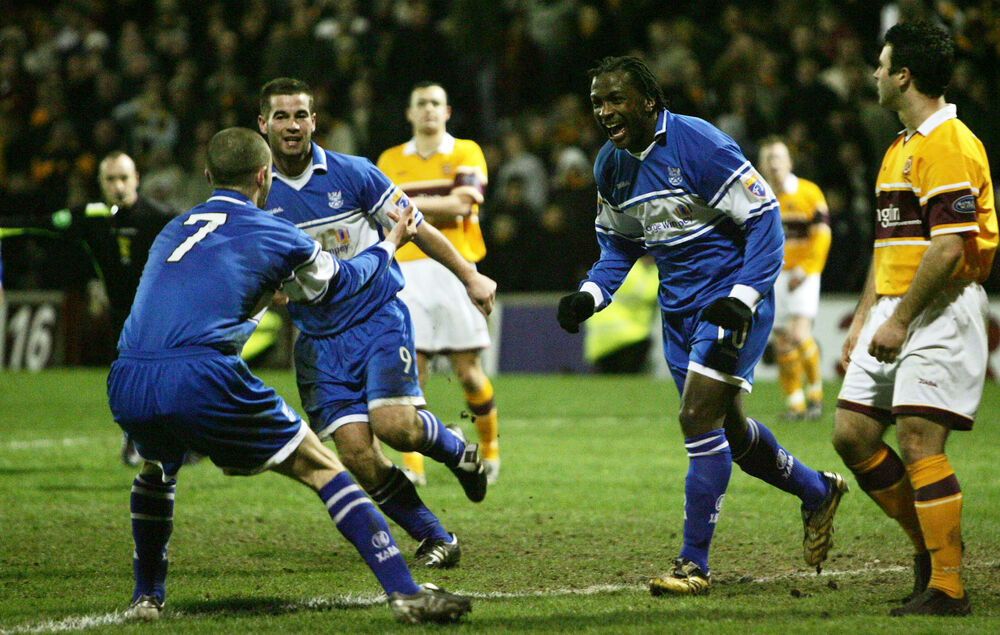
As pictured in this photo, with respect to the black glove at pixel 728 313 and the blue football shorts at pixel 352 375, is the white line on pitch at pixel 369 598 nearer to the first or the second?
the blue football shorts at pixel 352 375

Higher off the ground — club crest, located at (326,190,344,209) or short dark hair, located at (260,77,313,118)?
short dark hair, located at (260,77,313,118)

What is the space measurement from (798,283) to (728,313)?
23.8 feet

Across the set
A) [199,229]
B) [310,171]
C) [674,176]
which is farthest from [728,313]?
[310,171]

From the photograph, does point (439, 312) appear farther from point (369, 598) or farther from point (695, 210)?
point (369, 598)

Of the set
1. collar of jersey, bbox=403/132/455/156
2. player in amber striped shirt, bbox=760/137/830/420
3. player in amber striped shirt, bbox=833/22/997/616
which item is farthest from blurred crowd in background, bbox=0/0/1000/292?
player in amber striped shirt, bbox=833/22/997/616

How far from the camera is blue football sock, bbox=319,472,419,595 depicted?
4477 mm

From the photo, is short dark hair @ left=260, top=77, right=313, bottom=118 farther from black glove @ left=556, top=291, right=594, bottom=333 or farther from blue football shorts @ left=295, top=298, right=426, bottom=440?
black glove @ left=556, top=291, right=594, bottom=333

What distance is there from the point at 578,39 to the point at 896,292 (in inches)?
503

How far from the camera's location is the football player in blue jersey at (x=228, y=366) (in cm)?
443

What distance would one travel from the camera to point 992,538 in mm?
6266

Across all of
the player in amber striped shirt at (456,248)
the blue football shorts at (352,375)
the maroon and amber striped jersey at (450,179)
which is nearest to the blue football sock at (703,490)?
the blue football shorts at (352,375)

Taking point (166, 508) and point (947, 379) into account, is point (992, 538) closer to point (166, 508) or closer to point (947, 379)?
point (947, 379)

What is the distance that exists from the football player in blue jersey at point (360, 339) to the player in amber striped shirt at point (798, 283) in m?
6.37

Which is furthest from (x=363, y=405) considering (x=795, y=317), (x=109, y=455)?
(x=795, y=317)
